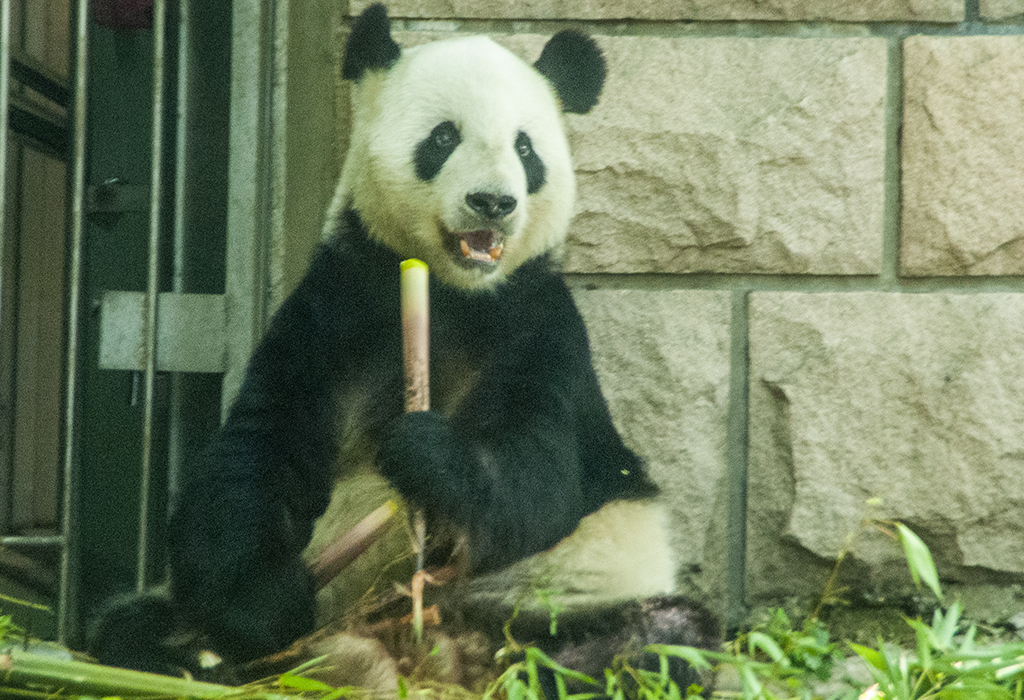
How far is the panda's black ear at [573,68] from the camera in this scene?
74.5 inches

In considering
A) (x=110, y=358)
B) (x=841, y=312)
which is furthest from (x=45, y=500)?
(x=841, y=312)

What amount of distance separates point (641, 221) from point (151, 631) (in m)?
1.34

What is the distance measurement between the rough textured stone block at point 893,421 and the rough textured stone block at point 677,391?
11cm

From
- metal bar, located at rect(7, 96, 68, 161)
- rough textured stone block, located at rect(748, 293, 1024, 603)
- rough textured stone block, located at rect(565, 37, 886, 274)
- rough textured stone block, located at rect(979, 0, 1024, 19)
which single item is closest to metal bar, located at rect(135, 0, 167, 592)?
metal bar, located at rect(7, 96, 68, 161)

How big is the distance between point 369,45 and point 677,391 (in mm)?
1002

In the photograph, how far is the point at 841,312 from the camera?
2.05m

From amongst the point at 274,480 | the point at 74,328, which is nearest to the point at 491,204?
the point at 274,480

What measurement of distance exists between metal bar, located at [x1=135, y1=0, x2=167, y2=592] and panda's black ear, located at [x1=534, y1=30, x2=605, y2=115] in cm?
87

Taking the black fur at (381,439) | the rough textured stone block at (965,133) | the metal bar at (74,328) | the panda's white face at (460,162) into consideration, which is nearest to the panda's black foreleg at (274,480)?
the black fur at (381,439)

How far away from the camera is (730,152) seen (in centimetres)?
203

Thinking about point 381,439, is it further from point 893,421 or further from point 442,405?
point 893,421

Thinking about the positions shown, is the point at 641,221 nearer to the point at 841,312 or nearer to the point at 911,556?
the point at 841,312

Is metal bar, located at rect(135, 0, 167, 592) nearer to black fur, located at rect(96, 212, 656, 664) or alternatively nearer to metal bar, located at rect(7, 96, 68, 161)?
black fur, located at rect(96, 212, 656, 664)

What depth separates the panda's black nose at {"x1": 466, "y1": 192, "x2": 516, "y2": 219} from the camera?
1.65m
